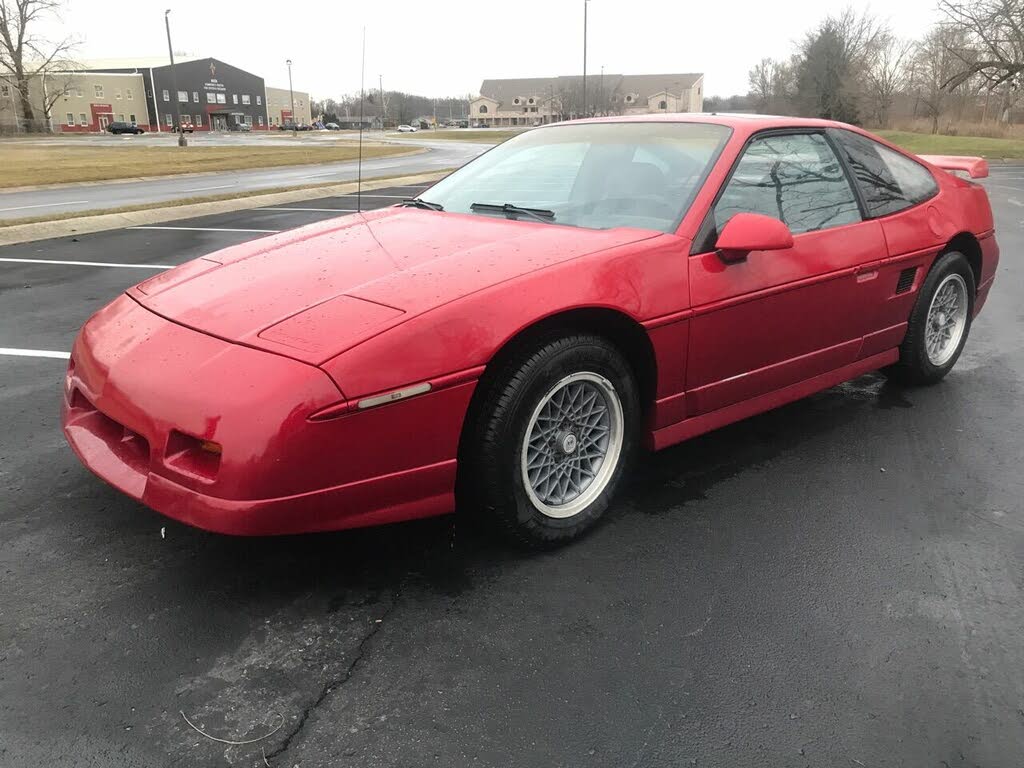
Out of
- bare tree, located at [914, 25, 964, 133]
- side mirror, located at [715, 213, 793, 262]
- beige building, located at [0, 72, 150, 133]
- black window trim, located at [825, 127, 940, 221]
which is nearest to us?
side mirror, located at [715, 213, 793, 262]

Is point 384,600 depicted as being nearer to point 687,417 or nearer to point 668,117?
point 687,417

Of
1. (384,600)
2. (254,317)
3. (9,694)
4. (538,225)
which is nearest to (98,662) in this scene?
(9,694)

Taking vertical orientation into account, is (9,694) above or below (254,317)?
below

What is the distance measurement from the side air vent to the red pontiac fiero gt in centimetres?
2

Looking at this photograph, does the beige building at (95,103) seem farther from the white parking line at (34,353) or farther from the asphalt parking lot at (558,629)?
the asphalt parking lot at (558,629)

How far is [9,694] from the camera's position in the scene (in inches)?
77.0

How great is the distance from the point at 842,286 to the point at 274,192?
14029mm

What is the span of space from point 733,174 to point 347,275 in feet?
5.30

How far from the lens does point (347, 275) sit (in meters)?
2.60

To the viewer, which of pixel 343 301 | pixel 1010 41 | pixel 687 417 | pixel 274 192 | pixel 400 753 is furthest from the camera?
pixel 1010 41

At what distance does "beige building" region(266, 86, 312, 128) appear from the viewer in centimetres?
10844

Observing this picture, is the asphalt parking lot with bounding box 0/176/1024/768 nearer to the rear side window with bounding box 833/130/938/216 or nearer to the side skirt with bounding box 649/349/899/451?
the side skirt with bounding box 649/349/899/451

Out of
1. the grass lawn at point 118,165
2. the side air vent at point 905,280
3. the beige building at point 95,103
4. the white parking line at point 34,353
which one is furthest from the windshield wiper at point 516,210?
the beige building at point 95,103

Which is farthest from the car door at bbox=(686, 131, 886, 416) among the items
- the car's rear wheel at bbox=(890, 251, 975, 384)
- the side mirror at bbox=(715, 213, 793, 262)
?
the car's rear wheel at bbox=(890, 251, 975, 384)
